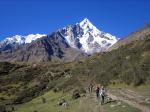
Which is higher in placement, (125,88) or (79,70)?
(79,70)

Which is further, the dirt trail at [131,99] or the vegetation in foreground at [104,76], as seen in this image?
the vegetation in foreground at [104,76]

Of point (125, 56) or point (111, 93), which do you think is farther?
point (125, 56)

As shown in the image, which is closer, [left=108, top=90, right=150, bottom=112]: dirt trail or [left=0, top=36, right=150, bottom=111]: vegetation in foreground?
[left=108, top=90, right=150, bottom=112]: dirt trail

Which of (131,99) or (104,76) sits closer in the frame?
(131,99)

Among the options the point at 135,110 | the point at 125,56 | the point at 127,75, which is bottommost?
the point at 135,110

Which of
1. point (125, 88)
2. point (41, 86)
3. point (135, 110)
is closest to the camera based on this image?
point (135, 110)

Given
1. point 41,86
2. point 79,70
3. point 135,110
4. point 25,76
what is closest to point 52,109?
point 135,110

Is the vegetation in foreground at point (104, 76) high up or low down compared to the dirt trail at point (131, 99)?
up

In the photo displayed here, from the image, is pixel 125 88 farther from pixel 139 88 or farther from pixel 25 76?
pixel 25 76

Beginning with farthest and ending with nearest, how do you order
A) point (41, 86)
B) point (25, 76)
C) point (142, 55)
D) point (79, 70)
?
point (25, 76)
point (41, 86)
point (79, 70)
point (142, 55)

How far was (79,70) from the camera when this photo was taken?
11981 cm

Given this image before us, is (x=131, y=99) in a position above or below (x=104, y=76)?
below

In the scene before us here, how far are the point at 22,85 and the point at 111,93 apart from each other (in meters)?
78.9

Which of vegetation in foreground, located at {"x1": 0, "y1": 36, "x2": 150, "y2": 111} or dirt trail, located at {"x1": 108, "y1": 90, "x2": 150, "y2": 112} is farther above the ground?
vegetation in foreground, located at {"x1": 0, "y1": 36, "x2": 150, "y2": 111}
